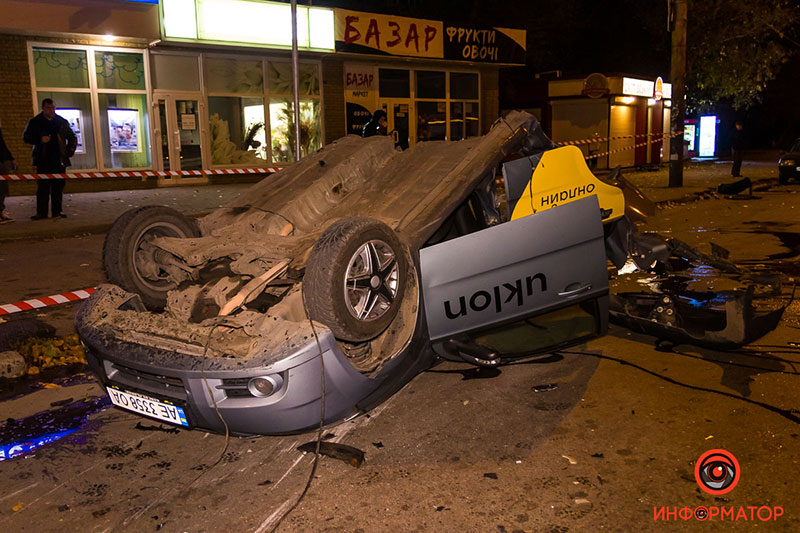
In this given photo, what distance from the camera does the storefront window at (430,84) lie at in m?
24.0

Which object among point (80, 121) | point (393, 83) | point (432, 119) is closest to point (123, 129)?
point (80, 121)

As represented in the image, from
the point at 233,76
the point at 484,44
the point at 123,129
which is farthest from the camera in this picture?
the point at 484,44

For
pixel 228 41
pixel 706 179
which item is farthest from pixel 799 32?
pixel 228 41

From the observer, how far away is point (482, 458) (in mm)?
3703

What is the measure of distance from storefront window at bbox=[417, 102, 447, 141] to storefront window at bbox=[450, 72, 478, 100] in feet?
2.39

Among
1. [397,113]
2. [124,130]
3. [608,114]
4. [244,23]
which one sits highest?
[244,23]

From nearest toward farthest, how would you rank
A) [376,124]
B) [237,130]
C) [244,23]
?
[376,124] → [244,23] → [237,130]

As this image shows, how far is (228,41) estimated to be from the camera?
17719 mm

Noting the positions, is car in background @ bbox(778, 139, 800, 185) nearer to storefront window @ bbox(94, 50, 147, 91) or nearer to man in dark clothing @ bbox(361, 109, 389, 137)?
man in dark clothing @ bbox(361, 109, 389, 137)

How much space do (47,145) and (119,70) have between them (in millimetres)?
5972

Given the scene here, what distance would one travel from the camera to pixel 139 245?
4.88 metres

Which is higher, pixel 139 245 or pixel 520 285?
pixel 139 245

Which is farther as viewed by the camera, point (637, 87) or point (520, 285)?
point (637, 87)

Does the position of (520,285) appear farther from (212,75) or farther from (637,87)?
(637,87)
